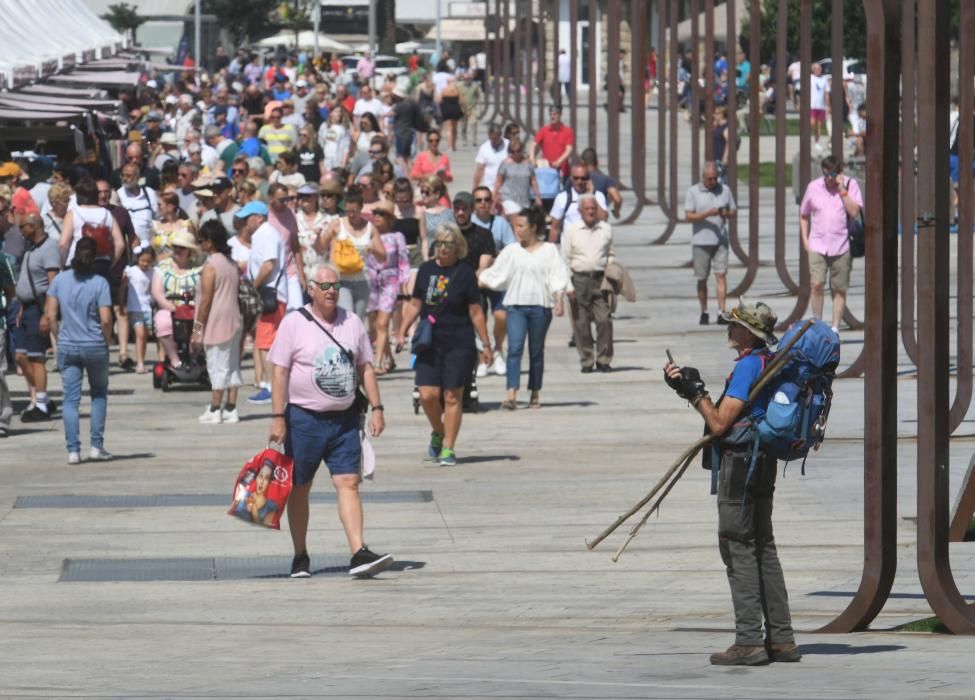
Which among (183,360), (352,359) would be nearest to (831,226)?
(183,360)

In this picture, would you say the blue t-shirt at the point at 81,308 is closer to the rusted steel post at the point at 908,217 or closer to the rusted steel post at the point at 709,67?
the rusted steel post at the point at 908,217

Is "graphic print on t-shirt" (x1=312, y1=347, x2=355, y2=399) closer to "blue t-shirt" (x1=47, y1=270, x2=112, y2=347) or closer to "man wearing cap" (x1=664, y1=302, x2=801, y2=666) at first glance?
"man wearing cap" (x1=664, y1=302, x2=801, y2=666)

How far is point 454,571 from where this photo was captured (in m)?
11.9

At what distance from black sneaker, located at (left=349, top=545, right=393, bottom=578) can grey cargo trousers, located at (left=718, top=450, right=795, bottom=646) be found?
→ 9.53 feet

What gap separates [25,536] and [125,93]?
2712cm

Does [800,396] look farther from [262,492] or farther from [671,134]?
[671,134]

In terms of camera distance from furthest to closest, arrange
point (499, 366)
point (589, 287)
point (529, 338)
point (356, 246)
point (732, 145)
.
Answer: point (732, 145), point (499, 366), point (589, 287), point (356, 246), point (529, 338)

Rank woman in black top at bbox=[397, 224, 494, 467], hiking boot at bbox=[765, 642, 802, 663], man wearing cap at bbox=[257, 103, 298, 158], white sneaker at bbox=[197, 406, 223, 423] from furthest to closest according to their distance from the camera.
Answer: man wearing cap at bbox=[257, 103, 298, 158] < white sneaker at bbox=[197, 406, 223, 423] < woman in black top at bbox=[397, 224, 494, 467] < hiking boot at bbox=[765, 642, 802, 663]

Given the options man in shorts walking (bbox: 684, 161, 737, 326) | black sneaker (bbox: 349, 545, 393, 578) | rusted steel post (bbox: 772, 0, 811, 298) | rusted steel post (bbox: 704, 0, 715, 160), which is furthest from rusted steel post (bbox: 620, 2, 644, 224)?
black sneaker (bbox: 349, 545, 393, 578)

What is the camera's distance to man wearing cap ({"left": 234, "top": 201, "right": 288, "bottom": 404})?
18.3 metres

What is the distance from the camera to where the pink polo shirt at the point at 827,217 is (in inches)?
820

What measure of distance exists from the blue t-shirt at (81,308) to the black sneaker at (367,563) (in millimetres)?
4528

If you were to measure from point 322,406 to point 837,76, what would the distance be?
35.9ft

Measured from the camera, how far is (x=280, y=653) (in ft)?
30.9
